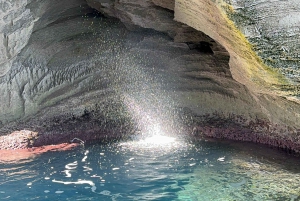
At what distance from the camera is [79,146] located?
7.91 m

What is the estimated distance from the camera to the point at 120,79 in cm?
918

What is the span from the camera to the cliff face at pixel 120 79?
7.62 metres

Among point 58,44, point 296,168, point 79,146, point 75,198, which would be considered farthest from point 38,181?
point 296,168

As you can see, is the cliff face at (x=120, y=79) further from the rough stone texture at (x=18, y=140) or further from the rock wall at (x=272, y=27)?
the rock wall at (x=272, y=27)

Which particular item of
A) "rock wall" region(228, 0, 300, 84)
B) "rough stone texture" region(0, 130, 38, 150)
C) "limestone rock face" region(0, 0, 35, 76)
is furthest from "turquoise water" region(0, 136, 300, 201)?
"limestone rock face" region(0, 0, 35, 76)

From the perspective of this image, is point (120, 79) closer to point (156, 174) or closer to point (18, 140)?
point (18, 140)

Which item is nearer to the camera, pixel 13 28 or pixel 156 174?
pixel 156 174

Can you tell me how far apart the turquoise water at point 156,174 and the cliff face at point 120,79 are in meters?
0.86

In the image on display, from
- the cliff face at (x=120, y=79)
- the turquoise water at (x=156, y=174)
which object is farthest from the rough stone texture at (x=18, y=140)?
the turquoise water at (x=156, y=174)

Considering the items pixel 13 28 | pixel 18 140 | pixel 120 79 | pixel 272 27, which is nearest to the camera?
pixel 272 27

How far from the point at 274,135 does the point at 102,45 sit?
438cm

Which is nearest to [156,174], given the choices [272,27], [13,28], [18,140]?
[272,27]

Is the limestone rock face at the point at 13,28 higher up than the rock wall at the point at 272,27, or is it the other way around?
the limestone rock face at the point at 13,28

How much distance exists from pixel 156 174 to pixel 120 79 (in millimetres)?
3577
